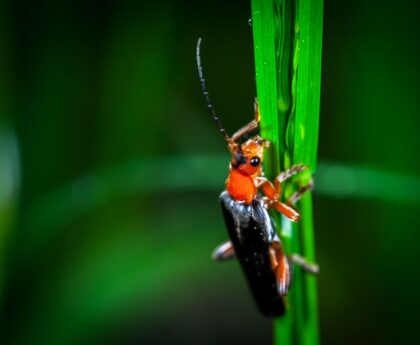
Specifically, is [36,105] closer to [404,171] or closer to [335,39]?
[335,39]

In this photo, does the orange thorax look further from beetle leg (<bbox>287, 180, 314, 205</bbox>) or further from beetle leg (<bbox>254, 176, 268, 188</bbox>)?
beetle leg (<bbox>287, 180, 314, 205</bbox>)

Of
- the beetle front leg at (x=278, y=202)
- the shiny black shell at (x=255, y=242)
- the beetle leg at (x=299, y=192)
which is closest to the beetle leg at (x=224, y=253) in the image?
the shiny black shell at (x=255, y=242)

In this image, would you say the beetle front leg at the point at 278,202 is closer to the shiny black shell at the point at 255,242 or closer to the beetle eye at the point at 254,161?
the beetle eye at the point at 254,161

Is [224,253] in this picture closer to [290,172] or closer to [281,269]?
[281,269]

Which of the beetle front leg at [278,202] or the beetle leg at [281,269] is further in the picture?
the beetle leg at [281,269]

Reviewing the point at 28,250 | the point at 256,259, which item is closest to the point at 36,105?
the point at 28,250

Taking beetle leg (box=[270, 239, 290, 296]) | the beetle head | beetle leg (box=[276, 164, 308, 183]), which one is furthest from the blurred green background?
beetle leg (box=[276, 164, 308, 183])
